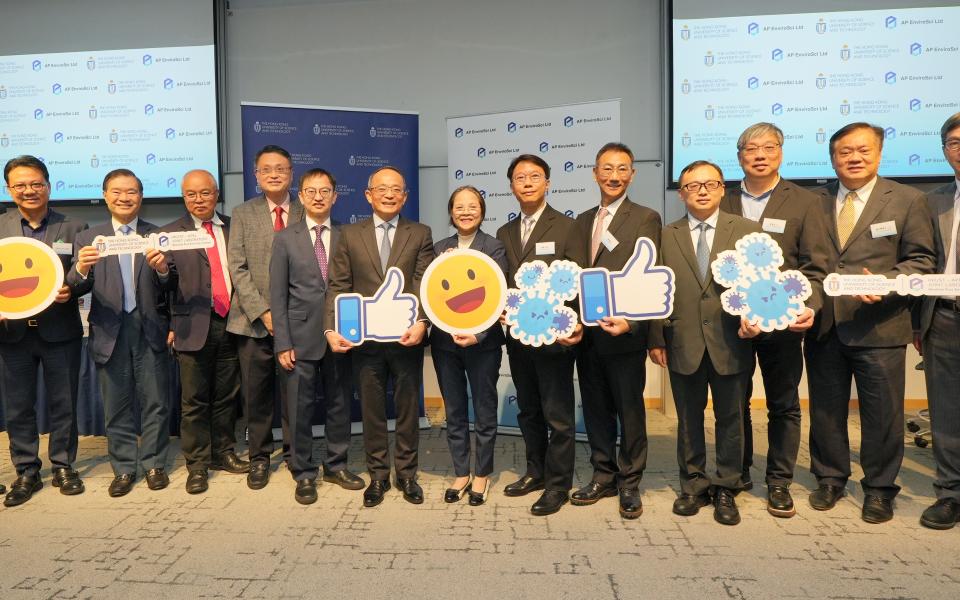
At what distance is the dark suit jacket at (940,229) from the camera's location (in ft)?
9.20

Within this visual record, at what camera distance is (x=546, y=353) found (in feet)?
9.73

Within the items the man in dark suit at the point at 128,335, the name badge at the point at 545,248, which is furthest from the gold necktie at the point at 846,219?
the man in dark suit at the point at 128,335

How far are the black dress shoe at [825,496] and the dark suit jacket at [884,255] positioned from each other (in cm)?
76

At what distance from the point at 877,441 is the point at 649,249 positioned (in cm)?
142

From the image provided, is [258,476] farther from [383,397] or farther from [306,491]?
[383,397]

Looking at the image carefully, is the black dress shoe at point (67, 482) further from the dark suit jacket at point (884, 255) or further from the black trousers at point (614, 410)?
the dark suit jacket at point (884, 255)

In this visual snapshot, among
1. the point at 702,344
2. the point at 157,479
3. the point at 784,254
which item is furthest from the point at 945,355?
the point at 157,479

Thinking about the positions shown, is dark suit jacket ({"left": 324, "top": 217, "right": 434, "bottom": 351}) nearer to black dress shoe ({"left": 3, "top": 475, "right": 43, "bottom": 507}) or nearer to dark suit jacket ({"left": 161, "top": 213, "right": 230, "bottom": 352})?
dark suit jacket ({"left": 161, "top": 213, "right": 230, "bottom": 352})

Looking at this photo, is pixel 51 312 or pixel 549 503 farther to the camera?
pixel 51 312

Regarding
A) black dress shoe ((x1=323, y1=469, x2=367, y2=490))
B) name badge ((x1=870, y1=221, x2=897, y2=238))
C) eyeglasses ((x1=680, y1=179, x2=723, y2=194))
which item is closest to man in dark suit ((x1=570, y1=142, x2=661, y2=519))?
eyeglasses ((x1=680, y1=179, x2=723, y2=194))

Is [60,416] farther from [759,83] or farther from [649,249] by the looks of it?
[759,83]

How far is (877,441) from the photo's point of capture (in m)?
2.85

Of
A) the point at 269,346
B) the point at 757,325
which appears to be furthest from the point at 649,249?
the point at 269,346

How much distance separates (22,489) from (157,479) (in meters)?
0.65
